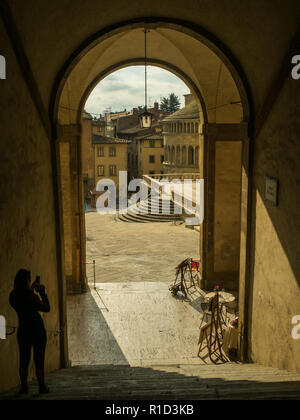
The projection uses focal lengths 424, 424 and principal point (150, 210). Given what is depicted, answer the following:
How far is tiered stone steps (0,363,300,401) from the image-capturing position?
15.1 feet

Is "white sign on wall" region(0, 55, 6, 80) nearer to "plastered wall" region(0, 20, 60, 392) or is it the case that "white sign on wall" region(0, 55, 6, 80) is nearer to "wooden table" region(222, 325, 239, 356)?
"plastered wall" region(0, 20, 60, 392)

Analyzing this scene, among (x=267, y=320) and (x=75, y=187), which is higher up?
(x=75, y=187)

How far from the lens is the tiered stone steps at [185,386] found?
4.61 meters

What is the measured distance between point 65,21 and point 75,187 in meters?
7.67

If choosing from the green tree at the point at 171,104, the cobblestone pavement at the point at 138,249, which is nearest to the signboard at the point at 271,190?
the cobblestone pavement at the point at 138,249

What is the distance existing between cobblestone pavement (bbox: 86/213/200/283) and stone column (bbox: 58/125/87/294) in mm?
1908

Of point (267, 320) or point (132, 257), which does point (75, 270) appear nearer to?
point (132, 257)

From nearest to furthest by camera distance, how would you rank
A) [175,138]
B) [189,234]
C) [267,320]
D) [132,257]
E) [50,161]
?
[267,320], [50,161], [132,257], [189,234], [175,138]

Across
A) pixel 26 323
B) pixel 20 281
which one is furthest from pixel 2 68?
pixel 26 323

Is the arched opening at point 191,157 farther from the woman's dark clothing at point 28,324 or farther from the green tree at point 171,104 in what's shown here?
the green tree at point 171,104

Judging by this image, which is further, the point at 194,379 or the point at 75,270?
the point at 75,270

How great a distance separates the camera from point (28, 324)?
4770 mm

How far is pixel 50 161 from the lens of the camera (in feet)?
27.1
